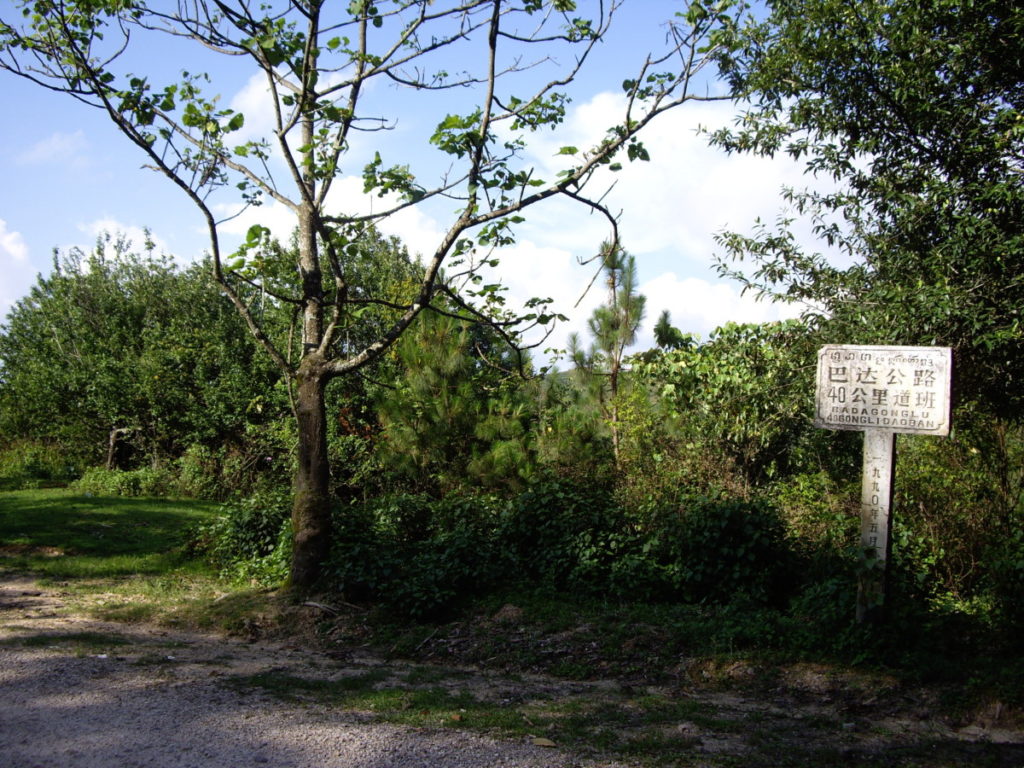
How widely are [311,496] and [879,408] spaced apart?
5.01 m

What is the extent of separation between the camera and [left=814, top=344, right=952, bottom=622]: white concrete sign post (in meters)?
6.15

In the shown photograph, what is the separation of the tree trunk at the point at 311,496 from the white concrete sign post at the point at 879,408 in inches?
177

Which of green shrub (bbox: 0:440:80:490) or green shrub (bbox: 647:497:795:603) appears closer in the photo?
green shrub (bbox: 647:497:795:603)

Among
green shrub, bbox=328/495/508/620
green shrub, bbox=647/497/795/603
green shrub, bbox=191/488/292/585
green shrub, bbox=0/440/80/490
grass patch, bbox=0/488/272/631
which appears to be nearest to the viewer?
green shrub, bbox=328/495/508/620

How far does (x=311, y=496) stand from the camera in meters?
8.05

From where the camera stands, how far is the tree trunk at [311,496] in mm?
8023

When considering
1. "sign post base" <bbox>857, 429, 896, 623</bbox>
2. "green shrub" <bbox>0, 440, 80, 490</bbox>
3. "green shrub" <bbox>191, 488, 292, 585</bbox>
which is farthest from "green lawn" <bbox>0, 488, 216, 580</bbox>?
"sign post base" <bbox>857, 429, 896, 623</bbox>

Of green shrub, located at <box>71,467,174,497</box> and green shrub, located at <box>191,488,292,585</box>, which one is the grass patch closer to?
green shrub, located at <box>191,488,292,585</box>

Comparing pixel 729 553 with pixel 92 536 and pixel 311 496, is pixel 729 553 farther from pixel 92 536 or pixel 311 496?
pixel 92 536

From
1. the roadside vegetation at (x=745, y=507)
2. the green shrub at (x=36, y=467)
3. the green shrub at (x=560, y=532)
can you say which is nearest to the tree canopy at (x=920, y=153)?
the roadside vegetation at (x=745, y=507)

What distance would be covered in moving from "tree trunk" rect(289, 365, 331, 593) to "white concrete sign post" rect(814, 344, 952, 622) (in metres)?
4.50

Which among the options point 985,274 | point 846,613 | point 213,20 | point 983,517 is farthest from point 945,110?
point 213,20

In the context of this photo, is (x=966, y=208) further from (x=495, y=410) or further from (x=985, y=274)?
(x=495, y=410)

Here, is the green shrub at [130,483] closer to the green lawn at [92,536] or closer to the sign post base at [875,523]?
→ the green lawn at [92,536]
